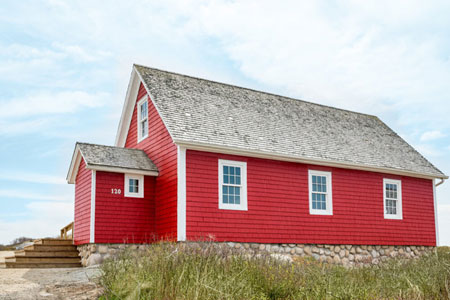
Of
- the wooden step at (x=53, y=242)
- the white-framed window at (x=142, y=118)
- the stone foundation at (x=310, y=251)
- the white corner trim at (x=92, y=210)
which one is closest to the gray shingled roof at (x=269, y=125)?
the white-framed window at (x=142, y=118)

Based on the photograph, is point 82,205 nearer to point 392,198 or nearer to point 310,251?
point 310,251

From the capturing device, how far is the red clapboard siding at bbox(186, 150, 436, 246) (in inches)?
617

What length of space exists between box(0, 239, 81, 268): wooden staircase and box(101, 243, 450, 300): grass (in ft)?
25.5

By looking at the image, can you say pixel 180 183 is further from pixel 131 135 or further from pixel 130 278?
pixel 130 278

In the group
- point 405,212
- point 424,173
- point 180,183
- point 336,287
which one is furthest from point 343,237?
point 336,287

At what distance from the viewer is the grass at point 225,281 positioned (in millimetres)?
7352

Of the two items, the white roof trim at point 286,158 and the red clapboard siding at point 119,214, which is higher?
the white roof trim at point 286,158

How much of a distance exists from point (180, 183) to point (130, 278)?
23.7 ft

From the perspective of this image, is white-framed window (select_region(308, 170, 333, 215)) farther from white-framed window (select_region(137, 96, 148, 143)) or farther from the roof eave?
white-framed window (select_region(137, 96, 148, 143))

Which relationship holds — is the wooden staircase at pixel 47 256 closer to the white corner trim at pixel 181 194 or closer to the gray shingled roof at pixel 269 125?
the white corner trim at pixel 181 194

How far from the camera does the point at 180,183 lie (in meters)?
15.3

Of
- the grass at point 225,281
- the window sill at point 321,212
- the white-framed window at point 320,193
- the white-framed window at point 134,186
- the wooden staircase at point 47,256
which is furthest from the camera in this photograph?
Result: the white-framed window at point 320,193

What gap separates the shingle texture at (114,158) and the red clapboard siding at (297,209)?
6.79ft

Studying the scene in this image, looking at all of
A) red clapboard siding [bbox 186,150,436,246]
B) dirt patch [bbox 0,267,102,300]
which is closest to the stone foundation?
red clapboard siding [bbox 186,150,436,246]
